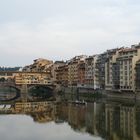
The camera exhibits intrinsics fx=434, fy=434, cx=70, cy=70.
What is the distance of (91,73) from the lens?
70.8m

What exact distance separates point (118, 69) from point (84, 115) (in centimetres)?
2110

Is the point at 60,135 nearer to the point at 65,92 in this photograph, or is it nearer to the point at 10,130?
the point at 10,130

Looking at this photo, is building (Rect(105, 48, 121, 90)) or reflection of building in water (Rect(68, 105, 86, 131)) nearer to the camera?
reflection of building in water (Rect(68, 105, 86, 131))

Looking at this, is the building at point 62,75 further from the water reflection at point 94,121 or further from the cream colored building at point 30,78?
the water reflection at point 94,121

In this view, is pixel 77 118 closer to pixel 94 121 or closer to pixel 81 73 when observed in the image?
pixel 94 121

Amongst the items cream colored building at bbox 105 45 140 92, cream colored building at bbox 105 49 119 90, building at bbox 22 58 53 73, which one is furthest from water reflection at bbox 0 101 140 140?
building at bbox 22 58 53 73

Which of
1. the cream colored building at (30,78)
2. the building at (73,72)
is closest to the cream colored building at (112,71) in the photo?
the building at (73,72)

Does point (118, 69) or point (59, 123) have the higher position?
point (118, 69)

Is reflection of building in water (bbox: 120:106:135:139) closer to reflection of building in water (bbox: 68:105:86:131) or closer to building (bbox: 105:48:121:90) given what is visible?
reflection of building in water (bbox: 68:105:86:131)

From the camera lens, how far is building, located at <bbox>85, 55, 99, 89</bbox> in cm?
6806

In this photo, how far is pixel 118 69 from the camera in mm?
58312

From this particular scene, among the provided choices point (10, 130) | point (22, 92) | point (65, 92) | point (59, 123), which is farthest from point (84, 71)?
point (10, 130)

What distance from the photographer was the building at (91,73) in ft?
223

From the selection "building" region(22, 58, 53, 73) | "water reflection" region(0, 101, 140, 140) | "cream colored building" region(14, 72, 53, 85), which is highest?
"building" region(22, 58, 53, 73)
